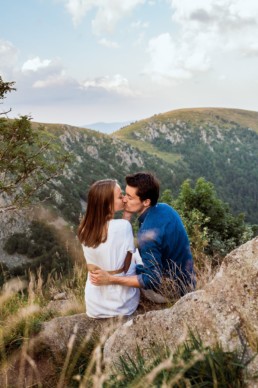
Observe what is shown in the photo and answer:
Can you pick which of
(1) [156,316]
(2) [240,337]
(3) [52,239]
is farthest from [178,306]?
(3) [52,239]

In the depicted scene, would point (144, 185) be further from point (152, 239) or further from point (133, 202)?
point (152, 239)

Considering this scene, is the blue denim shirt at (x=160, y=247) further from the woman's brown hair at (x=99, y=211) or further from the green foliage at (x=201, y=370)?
the green foliage at (x=201, y=370)

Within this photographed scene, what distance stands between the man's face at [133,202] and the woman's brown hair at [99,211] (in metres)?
0.21

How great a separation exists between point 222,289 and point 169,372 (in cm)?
86

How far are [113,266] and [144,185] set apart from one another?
0.93m

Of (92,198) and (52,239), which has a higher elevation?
(92,198)

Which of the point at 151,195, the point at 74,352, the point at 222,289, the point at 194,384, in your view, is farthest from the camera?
the point at 151,195

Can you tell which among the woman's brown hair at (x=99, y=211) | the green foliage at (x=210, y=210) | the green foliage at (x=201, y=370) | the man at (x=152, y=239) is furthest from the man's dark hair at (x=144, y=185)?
the green foliage at (x=210, y=210)

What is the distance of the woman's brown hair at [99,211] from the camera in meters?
4.12

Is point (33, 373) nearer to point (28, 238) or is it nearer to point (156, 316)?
point (156, 316)

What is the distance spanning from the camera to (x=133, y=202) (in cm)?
432

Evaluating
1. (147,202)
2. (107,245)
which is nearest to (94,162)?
(147,202)

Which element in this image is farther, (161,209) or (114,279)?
(161,209)

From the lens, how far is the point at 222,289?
9.46ft
